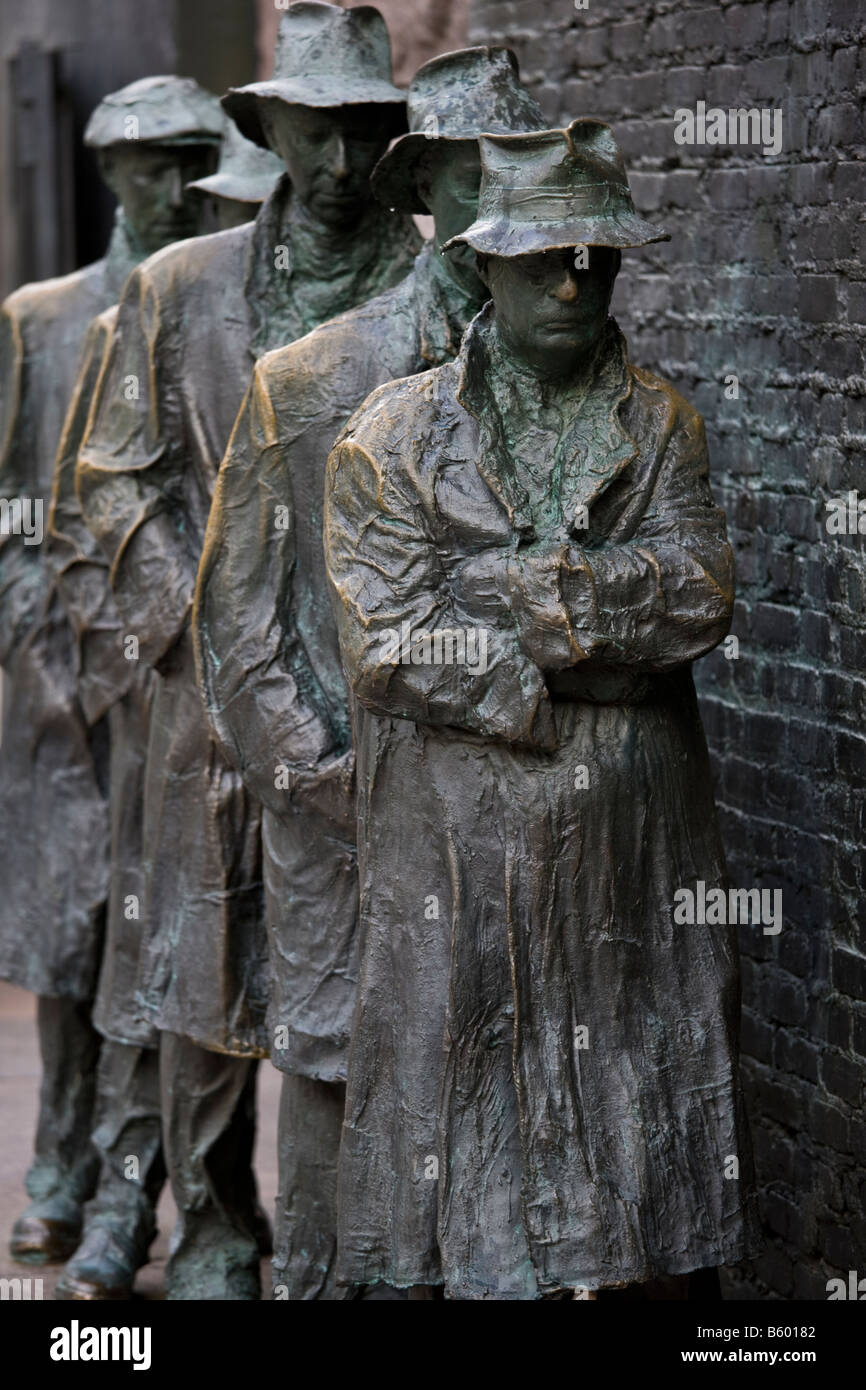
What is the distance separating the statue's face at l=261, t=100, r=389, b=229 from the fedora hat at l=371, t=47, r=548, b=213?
0.39 meters

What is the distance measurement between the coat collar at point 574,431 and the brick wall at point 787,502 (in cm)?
107

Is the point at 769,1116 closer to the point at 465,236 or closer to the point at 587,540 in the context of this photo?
the point at 587,540

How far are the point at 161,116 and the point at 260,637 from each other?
2.00m

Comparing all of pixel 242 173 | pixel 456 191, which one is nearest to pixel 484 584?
pixel 456 191

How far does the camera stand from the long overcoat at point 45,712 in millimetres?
7305

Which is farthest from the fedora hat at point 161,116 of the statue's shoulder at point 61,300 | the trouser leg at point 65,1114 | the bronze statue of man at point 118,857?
the trouser leg at point 65,1114

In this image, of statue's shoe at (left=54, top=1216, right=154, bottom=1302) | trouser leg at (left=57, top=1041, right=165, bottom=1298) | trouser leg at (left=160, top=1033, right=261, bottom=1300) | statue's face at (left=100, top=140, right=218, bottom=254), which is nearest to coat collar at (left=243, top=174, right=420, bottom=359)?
statue's face at (left=100, top=140, right=218, bottom=254)

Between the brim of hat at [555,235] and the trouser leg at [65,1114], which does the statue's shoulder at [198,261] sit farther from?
the trouser leg at [65,1114]

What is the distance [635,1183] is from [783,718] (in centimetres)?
164

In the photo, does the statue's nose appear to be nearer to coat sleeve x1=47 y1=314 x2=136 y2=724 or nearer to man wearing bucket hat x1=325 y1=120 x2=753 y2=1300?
man wearing bucket hat x1=325 y1=120 x2=753 y2=1300

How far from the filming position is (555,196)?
4.64m

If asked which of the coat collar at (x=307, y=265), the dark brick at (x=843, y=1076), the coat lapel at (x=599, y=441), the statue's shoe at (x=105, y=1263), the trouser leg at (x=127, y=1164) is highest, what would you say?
the coat collar at (x=307, y=265)
